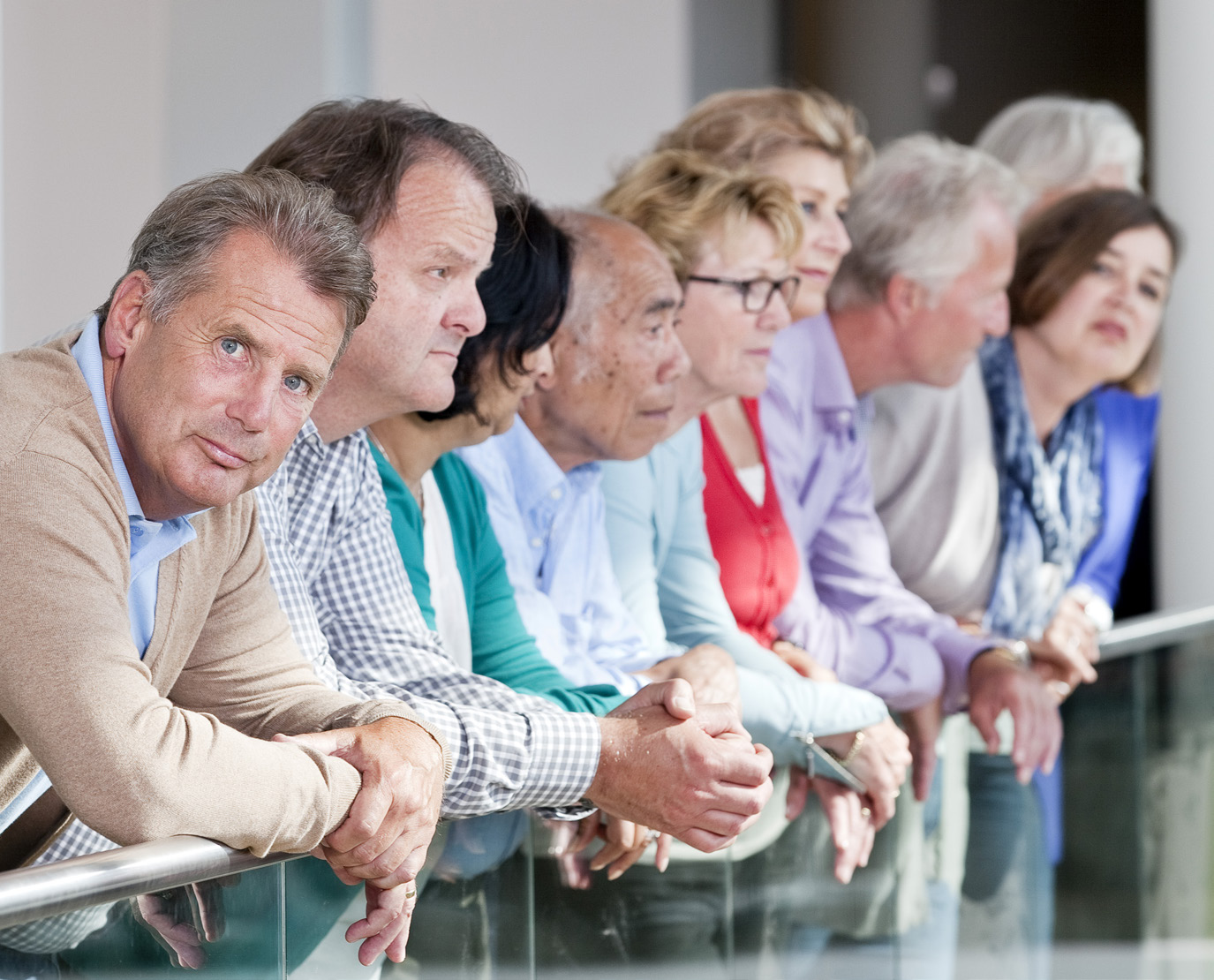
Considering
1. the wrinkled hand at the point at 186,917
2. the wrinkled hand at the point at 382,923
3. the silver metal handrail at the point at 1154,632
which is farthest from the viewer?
the silver metal handrail at the point at 1154,632

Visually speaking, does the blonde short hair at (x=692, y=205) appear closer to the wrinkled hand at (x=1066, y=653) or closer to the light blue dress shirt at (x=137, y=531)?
the wrinkled hand at (x=1066, y=653)

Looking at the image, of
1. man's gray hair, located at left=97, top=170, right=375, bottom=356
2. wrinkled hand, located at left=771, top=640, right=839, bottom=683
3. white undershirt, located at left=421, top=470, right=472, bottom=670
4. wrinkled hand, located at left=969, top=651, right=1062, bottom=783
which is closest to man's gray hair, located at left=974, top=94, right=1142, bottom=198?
wrinkled hand, located at left=969, top=651, right=1062, bottom=783

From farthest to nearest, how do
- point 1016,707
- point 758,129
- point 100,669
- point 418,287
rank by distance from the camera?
point 758,129 < point 1016,707 < point 418,287 < point 100,669

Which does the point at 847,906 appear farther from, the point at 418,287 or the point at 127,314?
the point at 127,314

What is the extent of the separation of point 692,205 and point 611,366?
0.49m

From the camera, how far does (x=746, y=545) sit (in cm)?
289

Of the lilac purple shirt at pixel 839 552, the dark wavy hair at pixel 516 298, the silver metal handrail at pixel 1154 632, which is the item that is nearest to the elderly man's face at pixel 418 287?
the dark wavy hair at pixel 516 298

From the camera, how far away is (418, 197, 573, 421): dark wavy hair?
84.0 inches

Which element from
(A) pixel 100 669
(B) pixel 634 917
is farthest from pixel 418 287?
(B) pixel 634 917

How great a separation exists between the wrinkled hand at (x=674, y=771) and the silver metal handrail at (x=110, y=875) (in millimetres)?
573

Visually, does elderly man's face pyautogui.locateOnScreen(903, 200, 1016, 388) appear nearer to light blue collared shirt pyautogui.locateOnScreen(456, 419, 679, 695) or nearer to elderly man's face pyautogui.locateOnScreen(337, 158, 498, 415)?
light blue collared shirt pyautogui.locateOnScreen(456, 419, 679, 695)

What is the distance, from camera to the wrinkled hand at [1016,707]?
3.13 meters

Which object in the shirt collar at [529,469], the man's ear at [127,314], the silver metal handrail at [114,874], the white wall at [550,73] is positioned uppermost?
the white wall at [550,73]

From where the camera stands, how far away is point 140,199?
8.98ft
